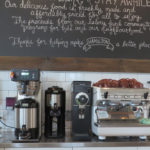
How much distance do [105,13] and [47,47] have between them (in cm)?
63

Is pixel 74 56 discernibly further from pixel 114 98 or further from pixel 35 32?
pixel 114 98

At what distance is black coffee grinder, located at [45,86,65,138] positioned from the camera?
71.1 inches

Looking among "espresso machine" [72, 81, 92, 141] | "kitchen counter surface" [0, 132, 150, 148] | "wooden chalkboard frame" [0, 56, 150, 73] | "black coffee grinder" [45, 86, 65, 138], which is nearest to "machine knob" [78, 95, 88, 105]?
"espresso machine" [72, 81, 92, 141]

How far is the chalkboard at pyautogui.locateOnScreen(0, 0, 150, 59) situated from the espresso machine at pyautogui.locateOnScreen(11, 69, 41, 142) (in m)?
0.43

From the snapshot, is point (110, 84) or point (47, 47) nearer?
point (110, 84)

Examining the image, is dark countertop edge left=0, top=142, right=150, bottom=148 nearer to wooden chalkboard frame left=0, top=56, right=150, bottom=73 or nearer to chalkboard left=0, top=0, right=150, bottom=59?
wooden chalkboard frame left=0, top=56, right=150, bottom=73

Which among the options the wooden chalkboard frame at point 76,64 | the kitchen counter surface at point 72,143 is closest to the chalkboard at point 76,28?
the wooden chalkboard frame at point 76,64

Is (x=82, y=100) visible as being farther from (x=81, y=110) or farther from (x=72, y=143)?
(x=72, y=143)

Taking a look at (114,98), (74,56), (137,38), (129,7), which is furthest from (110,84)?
(129,7)

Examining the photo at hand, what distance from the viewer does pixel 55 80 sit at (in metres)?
2.15

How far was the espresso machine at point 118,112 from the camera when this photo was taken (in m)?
1.73

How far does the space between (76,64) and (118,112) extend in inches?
23.7

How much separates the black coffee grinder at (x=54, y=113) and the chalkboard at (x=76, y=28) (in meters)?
0.45

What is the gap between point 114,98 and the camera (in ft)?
5.74
